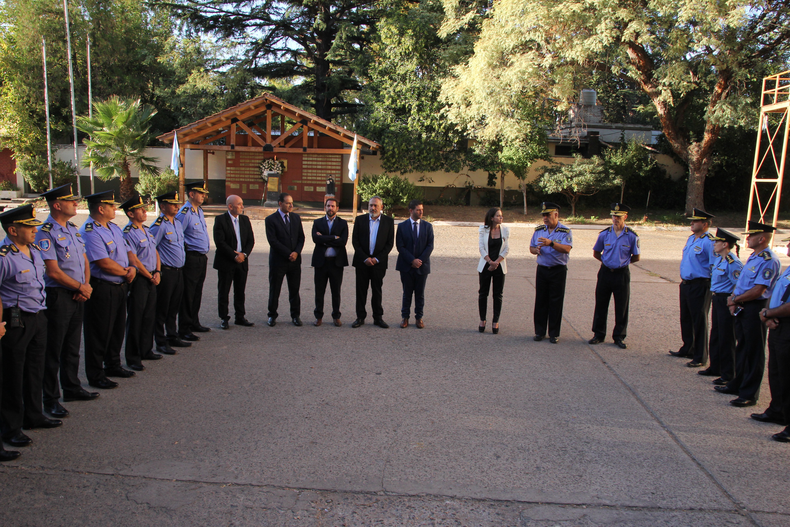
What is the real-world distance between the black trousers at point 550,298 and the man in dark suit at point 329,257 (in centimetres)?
270

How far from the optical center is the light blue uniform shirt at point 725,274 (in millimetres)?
6117

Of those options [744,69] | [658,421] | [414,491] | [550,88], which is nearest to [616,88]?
[550,88]

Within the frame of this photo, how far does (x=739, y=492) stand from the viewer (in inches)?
157

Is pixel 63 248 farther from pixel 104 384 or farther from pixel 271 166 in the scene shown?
pixel 271 166

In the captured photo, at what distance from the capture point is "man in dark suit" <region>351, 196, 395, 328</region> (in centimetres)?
828

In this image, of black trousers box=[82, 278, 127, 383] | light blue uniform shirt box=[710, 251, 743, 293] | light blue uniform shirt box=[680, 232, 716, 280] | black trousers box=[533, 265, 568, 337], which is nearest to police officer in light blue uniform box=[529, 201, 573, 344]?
black trousers box=[533, 265, 568, 337]

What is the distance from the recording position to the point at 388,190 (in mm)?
23109

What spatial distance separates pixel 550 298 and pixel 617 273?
2.92ft

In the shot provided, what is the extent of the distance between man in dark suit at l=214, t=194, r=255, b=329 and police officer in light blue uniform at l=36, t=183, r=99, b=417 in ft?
8.75

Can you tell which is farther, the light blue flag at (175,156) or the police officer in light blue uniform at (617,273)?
the light blue flag at (175,156)

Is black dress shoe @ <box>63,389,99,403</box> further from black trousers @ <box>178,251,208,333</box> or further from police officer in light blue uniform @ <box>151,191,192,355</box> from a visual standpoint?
black trousers @ <box>178,251,208,333</box>

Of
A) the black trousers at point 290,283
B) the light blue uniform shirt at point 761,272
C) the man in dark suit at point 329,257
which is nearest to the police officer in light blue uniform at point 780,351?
the light blue uniform shirt at point 761,272

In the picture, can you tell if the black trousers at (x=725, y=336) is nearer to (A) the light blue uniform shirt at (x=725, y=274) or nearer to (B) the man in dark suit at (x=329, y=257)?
(A) the light blue uniform shirt at (x=725, y=274)

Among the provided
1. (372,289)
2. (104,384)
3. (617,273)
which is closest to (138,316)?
(104,384)
